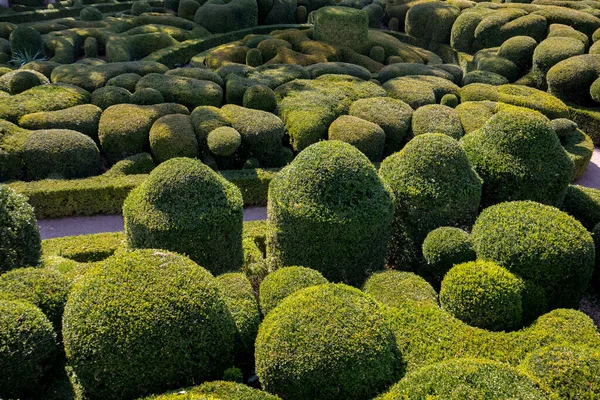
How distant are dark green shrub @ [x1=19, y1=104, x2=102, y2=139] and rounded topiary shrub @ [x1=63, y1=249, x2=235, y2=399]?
888cm

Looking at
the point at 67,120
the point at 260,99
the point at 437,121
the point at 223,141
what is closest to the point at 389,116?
the point at 437,121

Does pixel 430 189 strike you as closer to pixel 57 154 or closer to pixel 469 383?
pixel 469 383

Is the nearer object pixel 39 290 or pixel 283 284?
pixel 39 290

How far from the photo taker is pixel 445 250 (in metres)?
7.27

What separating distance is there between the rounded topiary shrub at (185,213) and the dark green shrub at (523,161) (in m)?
4.53

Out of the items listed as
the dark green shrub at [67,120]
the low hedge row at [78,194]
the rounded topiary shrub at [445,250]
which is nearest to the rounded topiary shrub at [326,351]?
the rounded topiary shrub at [445,250]

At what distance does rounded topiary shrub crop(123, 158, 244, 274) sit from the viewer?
7.21m

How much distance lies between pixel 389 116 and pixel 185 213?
8447mm

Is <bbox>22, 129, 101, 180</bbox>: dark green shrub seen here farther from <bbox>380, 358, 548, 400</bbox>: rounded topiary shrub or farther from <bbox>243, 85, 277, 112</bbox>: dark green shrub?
<bbox>380, 358, 548, 400</bbox>: rounded topiary shrub

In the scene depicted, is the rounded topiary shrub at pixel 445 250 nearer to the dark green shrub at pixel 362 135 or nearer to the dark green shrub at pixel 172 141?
the dark green shrub at pixel 362 135

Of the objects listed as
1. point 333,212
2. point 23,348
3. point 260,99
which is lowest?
point 23,348

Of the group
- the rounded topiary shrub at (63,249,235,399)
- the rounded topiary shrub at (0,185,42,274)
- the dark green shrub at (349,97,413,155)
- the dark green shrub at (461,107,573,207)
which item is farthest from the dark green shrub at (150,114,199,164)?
the rounded topiary shrub at (63,249,235,399)

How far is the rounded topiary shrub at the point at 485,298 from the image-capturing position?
6406mm

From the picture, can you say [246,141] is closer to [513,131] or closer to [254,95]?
[254,95]
